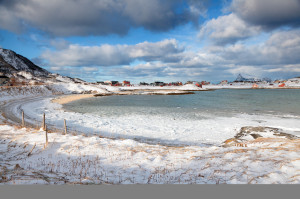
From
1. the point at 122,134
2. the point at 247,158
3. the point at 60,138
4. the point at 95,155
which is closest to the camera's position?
the point at 247,158

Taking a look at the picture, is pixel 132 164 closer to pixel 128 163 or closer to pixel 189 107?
pixel 128 163

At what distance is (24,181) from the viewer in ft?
17.4

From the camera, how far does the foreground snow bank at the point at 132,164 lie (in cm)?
570

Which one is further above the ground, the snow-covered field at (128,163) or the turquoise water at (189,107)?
the snow-covered field at (128,163)

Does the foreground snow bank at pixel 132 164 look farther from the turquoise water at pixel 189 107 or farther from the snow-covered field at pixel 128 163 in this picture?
the turquoise water at pixel 189 107

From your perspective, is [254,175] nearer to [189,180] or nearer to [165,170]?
[189,180]

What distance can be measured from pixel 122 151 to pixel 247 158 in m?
5.92

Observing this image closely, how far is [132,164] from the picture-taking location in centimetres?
746

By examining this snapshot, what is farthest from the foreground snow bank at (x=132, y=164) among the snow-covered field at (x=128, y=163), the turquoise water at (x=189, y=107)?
the turquoise water at (x=189, y=107)

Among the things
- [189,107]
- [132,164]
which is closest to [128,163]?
[132,164]

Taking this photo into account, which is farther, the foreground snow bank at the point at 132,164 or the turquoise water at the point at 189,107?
the turquoise water at the point at 189,107

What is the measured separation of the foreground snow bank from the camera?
5699 millimetres

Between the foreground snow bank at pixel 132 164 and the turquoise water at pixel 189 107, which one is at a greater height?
the foreground snow bank at pixel 132 164

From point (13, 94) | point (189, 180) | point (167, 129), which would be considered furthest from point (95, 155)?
point (13, 94)
